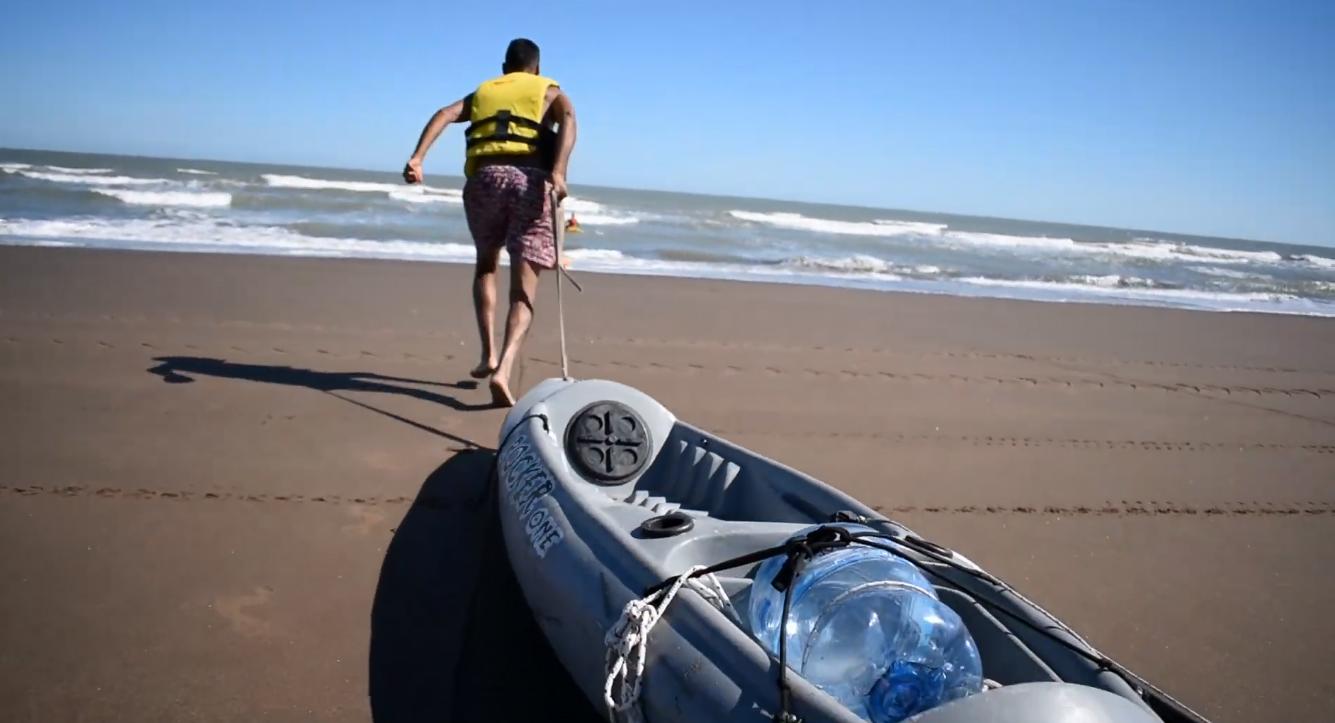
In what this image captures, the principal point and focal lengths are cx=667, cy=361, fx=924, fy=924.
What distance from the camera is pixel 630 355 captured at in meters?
7.32

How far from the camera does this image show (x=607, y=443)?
3697 mm

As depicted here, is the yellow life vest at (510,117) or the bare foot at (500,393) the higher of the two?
the yellow life vest at (510,117)

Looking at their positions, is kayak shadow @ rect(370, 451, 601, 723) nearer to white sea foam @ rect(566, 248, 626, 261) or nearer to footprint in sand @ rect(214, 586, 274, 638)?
footprint in sand @ rect(214, 586, 274, 638)

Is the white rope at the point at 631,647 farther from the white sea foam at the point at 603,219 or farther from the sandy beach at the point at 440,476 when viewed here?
the white sea foam at the point at 603,219

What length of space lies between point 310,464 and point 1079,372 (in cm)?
649

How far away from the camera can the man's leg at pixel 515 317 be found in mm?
5180

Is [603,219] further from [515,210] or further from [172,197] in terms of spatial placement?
[515,210]

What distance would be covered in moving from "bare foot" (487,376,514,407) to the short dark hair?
5.89 ft

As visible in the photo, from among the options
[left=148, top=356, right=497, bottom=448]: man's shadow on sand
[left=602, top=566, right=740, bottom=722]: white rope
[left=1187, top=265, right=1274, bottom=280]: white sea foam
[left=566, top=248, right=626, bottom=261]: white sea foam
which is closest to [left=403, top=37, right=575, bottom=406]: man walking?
[left=148, top=356, right=497, bottom=448]: man's shadow on sand

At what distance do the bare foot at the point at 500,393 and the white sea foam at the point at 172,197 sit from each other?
18791mm

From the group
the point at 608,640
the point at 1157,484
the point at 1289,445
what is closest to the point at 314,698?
the point at 608,640

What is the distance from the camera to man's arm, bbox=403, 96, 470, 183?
→ 5.18m

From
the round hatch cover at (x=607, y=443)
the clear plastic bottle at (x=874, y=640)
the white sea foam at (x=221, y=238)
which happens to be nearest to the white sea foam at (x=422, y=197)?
the white sea foam at (x=221, y=238)

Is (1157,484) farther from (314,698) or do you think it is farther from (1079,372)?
(314,698)
